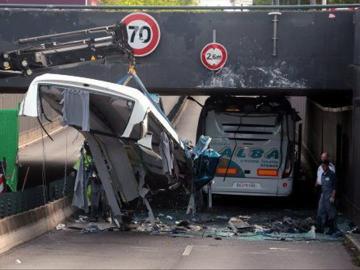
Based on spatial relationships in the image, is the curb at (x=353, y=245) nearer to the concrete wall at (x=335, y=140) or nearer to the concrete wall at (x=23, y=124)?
the concrete wall at (x=335, y=140)

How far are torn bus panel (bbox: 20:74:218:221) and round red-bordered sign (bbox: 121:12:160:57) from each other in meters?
3.51

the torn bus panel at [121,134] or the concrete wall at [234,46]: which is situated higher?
the concrete wall at [234,46]

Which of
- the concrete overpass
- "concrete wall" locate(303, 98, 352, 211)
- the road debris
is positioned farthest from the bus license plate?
the road debris

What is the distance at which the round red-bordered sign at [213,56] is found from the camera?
2127 centimetres

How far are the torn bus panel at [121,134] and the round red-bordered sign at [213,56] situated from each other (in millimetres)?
2868

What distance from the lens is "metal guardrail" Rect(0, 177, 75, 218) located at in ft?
53.8

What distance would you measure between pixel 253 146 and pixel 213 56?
414 cm

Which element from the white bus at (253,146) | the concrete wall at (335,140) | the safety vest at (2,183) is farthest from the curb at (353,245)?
the safety vest at (2,183)

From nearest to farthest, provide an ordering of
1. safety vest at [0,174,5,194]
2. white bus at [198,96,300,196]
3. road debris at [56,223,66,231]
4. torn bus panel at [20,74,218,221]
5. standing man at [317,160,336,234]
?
torn bus panel at [20,74,218,221], road debris at [56,223,66,231], standing man at [317,160,336,234], safety vest at [0,174,5,194], white bus at [198,96,300,196]

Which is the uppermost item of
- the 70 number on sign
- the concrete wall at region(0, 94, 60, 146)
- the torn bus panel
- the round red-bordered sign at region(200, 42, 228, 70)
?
the 70 number on sign

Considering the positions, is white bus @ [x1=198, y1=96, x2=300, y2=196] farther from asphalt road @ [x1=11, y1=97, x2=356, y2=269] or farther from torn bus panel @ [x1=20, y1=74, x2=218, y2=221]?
asphalt road @ [x1=11, y1=97, x2=356, y2=269]

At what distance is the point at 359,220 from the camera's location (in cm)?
1911

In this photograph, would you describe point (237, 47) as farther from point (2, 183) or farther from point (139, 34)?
point (2, 183)

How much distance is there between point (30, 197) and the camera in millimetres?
18297
